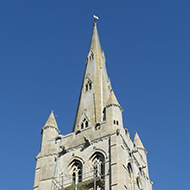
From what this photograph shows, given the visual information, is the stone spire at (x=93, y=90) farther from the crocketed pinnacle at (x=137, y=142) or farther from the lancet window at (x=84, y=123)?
the crocketed pinnacle at (x=137, y=142)

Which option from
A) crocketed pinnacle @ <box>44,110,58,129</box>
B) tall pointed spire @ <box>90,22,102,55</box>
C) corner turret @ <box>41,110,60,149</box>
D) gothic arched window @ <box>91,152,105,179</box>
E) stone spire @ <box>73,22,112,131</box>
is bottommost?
gothic arched window @ <box>91,152,105,179</box>

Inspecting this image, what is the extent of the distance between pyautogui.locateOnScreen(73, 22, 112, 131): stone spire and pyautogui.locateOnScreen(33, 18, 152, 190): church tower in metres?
0.08

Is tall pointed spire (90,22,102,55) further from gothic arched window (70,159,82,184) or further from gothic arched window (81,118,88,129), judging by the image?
gothic arched window (70,159,82,184)

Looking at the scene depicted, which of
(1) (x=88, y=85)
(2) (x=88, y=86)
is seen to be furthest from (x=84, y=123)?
(1) (x=88, y=85)

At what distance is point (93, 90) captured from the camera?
3812 cm

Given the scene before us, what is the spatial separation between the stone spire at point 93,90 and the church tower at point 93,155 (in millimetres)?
78

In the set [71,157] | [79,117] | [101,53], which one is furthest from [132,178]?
[101,53]

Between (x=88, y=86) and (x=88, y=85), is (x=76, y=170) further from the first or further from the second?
(x=88, y=85)

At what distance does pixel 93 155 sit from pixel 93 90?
8.26 m

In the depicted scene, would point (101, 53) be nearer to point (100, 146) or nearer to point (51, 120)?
point (51, 120)

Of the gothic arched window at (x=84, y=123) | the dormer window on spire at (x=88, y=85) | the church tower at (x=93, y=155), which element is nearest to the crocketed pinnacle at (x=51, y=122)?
the church tower at (x=93, y=155)

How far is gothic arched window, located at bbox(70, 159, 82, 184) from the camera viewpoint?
100 feet

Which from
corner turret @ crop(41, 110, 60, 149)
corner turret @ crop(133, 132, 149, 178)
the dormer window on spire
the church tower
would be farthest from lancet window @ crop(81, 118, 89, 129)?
corner turret @ crop(133, 132, 149, 178)

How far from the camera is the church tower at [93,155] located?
29.3 metres
